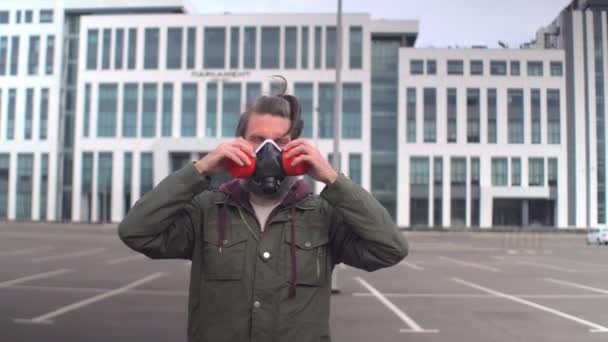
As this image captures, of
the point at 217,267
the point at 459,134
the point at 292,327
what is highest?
the point at 459,134

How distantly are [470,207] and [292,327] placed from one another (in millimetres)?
46569

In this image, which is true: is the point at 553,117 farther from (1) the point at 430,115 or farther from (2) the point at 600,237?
(2) the point at 600,237

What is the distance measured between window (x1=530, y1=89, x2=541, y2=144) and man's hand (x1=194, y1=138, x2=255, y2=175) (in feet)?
154

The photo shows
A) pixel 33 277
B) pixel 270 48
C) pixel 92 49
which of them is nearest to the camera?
pixel 33 277

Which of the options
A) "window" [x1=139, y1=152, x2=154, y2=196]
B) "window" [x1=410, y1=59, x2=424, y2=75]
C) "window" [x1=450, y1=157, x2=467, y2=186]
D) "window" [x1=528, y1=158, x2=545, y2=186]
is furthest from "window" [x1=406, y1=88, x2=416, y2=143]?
"window" [x1=139, y1=152, x2=154, y2=196]

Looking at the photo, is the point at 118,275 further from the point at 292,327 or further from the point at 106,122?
the point at 106,122

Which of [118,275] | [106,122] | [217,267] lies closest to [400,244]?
[217,267]

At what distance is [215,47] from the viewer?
45250 mm

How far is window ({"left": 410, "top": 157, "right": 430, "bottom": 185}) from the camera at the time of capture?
45625 millimetres

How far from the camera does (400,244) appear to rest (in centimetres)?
161

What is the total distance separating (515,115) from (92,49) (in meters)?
40.9

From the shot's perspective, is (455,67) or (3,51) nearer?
(3,51)

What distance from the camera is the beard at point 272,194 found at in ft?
5.04

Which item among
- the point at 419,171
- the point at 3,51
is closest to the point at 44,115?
the point at 3,51
